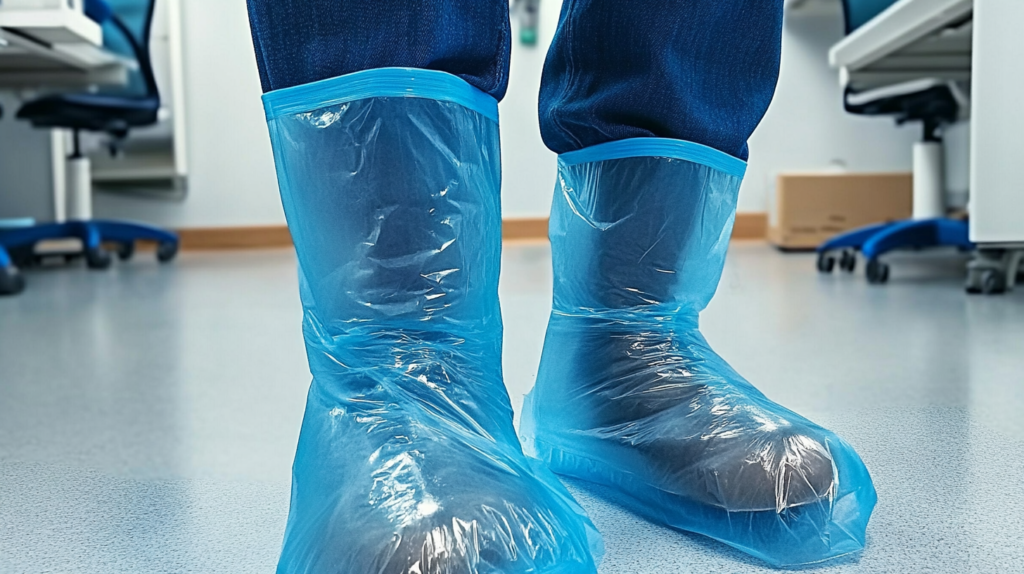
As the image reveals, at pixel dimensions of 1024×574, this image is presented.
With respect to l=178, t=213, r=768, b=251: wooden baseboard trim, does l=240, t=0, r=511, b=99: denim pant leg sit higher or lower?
higher

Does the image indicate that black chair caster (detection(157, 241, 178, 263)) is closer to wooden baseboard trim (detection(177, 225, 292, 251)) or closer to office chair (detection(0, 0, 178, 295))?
office chair (detection(0, 0, 178, 295))

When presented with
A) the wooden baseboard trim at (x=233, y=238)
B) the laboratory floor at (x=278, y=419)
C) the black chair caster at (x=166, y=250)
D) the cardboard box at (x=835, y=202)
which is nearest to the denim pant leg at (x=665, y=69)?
the laboratory floor at (x=278, y=419)

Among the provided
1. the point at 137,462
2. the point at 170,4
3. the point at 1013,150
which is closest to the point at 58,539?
the point at 137,462

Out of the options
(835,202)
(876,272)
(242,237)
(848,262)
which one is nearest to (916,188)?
(848,262)

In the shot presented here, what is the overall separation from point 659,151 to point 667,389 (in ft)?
0.52

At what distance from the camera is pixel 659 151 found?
0.58m

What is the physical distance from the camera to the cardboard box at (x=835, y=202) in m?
3.22

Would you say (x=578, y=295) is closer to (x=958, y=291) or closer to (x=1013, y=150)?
(x=1013, y=150)

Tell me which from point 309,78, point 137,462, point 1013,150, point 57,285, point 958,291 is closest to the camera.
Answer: point 309,78

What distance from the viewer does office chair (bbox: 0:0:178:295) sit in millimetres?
2969

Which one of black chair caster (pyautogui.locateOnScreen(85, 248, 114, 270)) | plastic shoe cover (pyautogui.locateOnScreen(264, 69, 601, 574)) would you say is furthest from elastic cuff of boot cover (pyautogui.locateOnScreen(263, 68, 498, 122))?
black chair caster (pyautogui.locateOnScreen(85, 248, 114, 270))

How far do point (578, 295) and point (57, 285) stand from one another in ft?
7.36

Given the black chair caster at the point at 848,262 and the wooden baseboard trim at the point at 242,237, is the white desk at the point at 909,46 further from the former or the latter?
the wooden baseboard trim at the point at 242,237

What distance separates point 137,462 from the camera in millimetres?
694
